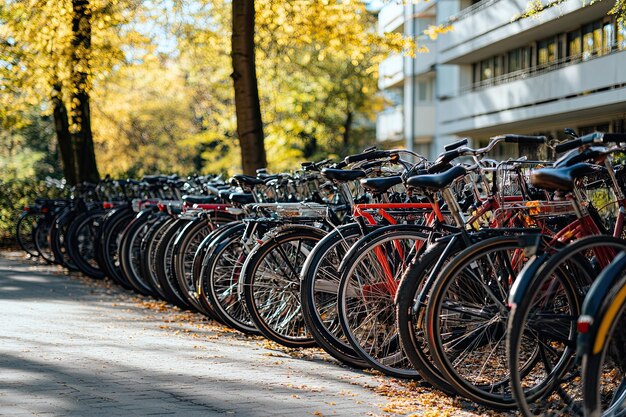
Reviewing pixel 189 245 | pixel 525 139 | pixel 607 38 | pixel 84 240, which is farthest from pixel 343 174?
pixel 607 38

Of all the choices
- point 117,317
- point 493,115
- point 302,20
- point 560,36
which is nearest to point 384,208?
point 117,317

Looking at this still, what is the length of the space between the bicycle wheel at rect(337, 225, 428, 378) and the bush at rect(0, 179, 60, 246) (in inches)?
553

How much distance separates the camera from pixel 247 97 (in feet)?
45.2

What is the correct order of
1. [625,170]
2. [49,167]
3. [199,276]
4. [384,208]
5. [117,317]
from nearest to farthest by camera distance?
1. [625,170]
2. [384,208]
3. [199,276]
4. [117,317]
5. [49,167]

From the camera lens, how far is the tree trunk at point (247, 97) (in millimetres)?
13664

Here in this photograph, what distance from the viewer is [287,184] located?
9.07m

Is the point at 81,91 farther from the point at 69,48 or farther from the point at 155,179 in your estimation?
the point at 155,179

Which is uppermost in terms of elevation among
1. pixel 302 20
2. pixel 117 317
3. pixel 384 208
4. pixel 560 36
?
pixel 560 36

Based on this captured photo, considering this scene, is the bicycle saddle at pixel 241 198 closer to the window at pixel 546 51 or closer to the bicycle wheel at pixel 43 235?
the bicycle wheel at pixel 43 235

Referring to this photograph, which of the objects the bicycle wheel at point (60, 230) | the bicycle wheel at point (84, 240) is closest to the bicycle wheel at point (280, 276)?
the bicycle wheel at point (84, 240)

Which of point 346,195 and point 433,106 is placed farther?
point 433,106

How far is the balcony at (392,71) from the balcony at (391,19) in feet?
4.87

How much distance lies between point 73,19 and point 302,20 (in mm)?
3773

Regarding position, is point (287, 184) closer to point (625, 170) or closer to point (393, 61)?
point (625, 170)
